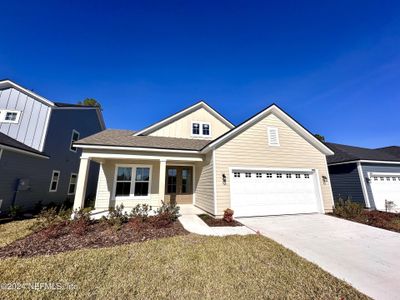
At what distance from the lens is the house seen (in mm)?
8570

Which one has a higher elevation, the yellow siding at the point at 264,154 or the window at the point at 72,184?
the yellow siding at the point at 264,154

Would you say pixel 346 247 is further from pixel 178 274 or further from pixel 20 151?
pixel 20 151

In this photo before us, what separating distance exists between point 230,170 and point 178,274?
5805 mm

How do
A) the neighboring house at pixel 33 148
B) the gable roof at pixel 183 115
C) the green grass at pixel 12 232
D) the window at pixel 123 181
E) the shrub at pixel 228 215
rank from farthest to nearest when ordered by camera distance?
the gable roof at pixel 183 115, the window at pixel 123 181, the neighboring house at pixel 33 148, the shrub at pixel 228 215, the green grass at pixel 12 232

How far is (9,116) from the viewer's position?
11102mm

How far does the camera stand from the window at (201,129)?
42.8ft

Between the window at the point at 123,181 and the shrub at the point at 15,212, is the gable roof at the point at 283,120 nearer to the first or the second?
the window at the point at 123,181

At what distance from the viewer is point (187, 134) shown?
12.8 metres

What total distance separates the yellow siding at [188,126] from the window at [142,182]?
9.71ft

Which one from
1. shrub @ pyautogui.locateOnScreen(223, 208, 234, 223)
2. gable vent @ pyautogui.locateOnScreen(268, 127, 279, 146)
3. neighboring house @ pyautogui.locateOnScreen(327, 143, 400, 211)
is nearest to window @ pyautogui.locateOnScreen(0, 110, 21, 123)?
shrub @ pyautogui.locateOnScreen(223, 208, 234, 223)

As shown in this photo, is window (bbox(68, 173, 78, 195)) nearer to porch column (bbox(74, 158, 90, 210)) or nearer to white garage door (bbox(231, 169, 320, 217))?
porch column (bbox(74, 158, 90, 210))

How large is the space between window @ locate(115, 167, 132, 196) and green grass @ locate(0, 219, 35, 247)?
415cm

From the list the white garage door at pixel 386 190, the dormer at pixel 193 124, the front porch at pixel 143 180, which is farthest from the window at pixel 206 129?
the white garage door at pixel 386 190

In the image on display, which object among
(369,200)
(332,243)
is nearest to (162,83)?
(332,243)
